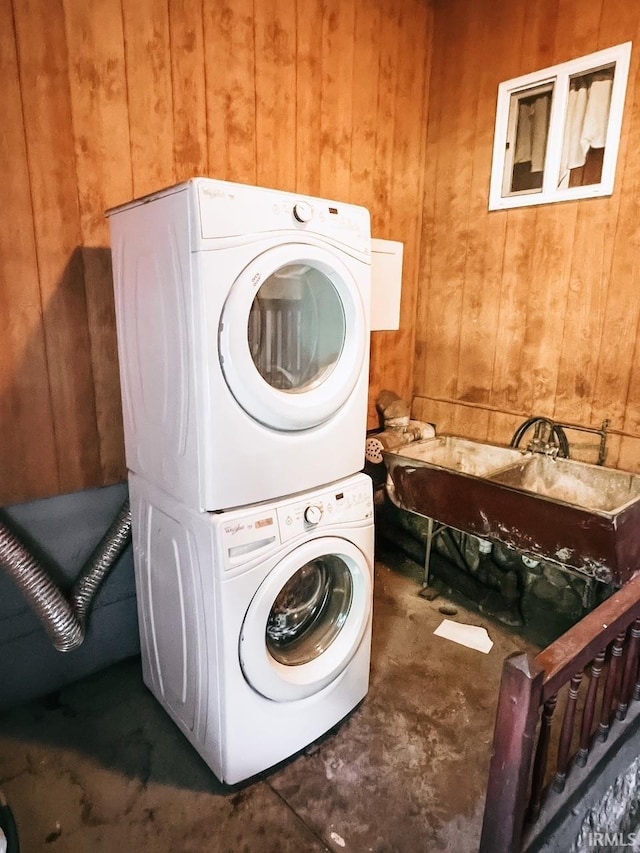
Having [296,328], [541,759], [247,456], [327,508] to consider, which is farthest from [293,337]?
[541,759]

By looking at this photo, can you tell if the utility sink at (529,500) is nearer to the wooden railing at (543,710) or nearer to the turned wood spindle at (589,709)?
the wooden railing at (543,710)

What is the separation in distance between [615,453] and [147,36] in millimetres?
2466

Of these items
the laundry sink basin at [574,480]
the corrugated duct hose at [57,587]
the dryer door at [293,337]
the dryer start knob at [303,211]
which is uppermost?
the dryer start knob at [303,211]

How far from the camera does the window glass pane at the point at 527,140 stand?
7.97 feet

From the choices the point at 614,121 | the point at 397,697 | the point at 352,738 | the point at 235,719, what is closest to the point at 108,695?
the point at 235,719

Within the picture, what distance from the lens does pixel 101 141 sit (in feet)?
5.99

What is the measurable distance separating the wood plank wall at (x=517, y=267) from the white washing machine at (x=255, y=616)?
1310 mm

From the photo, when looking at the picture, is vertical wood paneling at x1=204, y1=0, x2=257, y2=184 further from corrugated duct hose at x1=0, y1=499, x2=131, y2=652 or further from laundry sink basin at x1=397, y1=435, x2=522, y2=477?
laundry sink basin at x1=397, y1=435, x2=522, y2=477

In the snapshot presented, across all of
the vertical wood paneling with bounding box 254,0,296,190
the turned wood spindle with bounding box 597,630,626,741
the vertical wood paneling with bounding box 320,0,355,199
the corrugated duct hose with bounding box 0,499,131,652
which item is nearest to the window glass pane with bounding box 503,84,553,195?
the vertical wood paneling with bounding box 320,0,355,199

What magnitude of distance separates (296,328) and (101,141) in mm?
941

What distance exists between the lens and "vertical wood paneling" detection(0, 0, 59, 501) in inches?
64.8

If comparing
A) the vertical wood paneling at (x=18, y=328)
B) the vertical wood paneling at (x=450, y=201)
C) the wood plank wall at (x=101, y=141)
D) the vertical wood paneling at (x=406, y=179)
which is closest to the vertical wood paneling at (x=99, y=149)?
the wood plank wall at (x=101, y=141)

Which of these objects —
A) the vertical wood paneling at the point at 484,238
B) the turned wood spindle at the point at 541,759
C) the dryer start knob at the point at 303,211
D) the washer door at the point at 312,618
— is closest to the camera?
the turned wood spindle at the point at 541,759

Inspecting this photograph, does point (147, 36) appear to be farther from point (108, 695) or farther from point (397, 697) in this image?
point (397, 697)
